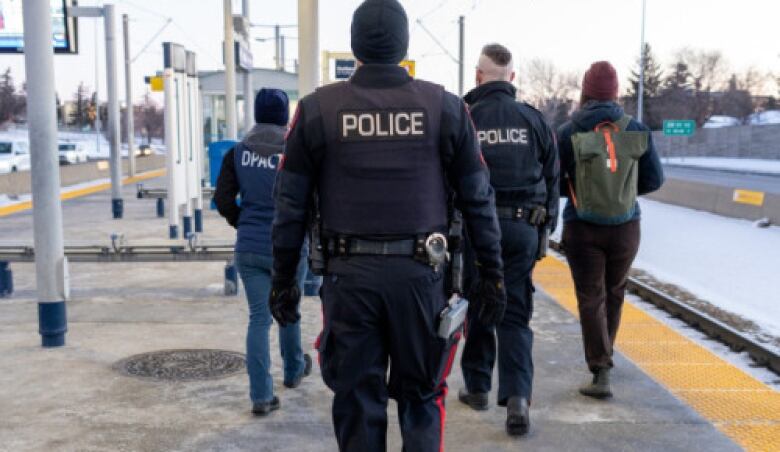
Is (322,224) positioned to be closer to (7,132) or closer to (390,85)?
(390,85)

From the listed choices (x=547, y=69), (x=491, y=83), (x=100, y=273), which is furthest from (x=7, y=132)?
(x=491, y=83)

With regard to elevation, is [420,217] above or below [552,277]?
above

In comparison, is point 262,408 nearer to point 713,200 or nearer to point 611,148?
point 611,148

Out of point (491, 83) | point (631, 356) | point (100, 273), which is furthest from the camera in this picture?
point (100, 273)

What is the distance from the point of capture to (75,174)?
91.4ft

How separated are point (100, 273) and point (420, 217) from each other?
757 cm

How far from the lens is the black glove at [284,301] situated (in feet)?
10.5

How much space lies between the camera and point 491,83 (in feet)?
15.3

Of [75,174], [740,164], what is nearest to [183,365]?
[75,174]

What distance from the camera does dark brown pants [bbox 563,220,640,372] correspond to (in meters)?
5.09

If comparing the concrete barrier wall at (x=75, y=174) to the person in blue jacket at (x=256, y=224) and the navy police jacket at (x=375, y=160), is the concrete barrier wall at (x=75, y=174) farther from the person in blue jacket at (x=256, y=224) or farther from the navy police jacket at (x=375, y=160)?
the navy police jacket at (x=375, y=160)

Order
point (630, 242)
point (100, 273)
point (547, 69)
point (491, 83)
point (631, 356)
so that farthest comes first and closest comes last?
1. point (547, 69)
2. point (100, 273)
3. point (631, 356)
4. point (630, 242)
5. point (491, 83)

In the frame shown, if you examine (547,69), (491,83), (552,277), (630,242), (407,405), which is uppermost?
(547,69)

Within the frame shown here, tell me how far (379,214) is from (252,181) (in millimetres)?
1926
